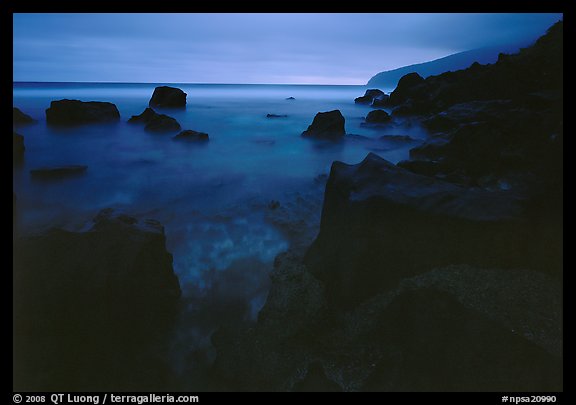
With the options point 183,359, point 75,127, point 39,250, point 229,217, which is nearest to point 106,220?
point 39,250

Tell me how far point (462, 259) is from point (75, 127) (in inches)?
931

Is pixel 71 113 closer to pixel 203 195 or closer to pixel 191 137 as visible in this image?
pixel 191 137

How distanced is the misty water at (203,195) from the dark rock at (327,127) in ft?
3.57

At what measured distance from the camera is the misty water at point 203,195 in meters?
5.68

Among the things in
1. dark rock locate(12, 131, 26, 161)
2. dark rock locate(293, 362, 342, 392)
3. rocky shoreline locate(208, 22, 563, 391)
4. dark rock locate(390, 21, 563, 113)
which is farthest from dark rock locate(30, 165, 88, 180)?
dark rock locate(390, 21, 563, 113)

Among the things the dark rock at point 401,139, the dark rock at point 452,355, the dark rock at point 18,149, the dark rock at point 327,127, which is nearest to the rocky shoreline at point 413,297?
the dark rock at point 452,355

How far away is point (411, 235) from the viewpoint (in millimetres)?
4348

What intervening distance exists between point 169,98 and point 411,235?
33947mm

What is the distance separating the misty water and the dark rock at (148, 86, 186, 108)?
14.2m

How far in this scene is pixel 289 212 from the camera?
28.3 feet

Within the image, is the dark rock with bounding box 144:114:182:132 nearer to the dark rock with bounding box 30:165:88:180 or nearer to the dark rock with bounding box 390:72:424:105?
the dark rock with bounding box 30:165:88:180

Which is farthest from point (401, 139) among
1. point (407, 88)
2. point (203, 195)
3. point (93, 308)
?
point (407, 88)

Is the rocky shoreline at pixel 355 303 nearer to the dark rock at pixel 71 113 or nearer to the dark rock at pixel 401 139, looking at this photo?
the dark rock at pixel 401 139
